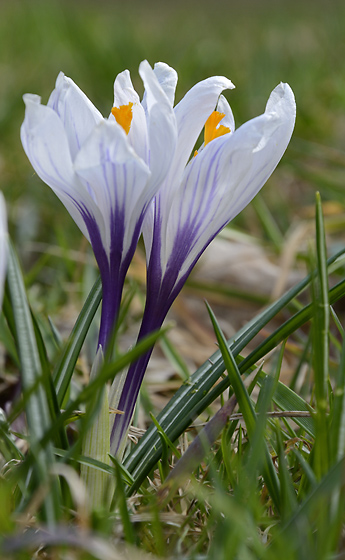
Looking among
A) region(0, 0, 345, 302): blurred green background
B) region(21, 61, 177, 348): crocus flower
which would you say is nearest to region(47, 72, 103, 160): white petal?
region(21, 61, 177, 348): crocus flower

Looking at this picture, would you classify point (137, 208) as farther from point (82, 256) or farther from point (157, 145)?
point (82, 256)

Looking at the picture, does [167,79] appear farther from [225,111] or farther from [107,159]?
[107,159]

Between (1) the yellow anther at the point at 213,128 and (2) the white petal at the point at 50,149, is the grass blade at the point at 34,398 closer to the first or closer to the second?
(2) the white petal at the point at 50,149

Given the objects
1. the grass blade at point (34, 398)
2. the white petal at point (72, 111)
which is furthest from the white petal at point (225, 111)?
the grass blade at point (34, 398)

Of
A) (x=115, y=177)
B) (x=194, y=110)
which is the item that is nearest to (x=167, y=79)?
(x=194, y=110)

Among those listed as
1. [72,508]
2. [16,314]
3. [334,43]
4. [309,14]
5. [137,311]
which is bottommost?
[72,508]

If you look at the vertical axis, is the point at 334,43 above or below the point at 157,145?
above

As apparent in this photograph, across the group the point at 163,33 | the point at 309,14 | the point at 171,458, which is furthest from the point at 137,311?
the point at 309,14
